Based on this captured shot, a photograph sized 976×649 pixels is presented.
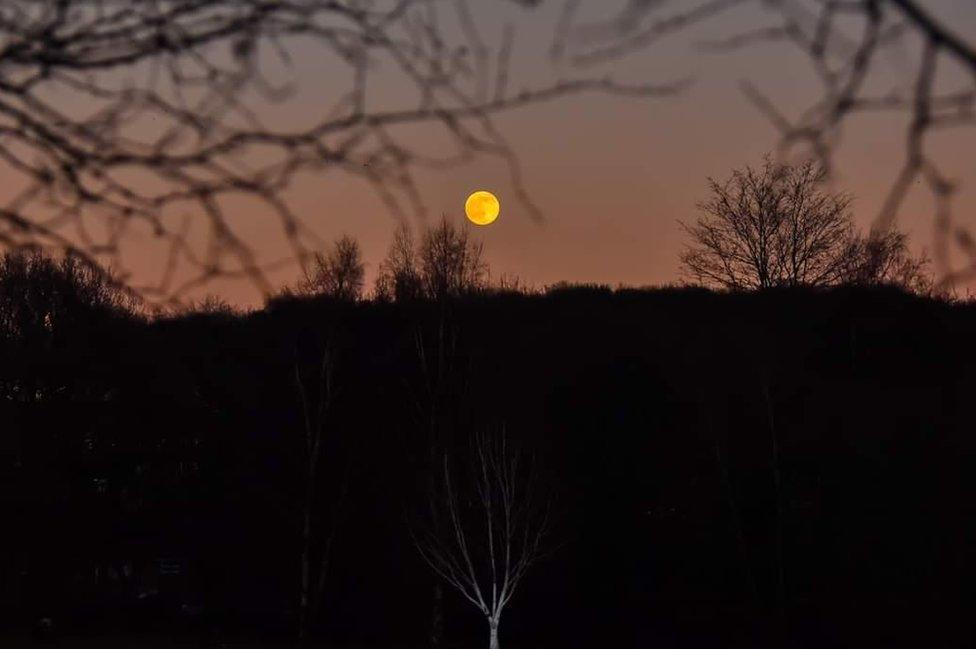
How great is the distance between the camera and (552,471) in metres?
35.4

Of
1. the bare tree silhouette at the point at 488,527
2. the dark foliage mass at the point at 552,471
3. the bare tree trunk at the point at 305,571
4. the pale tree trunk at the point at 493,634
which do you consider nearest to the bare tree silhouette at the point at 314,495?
the bare tree trunk at the point at 305,571

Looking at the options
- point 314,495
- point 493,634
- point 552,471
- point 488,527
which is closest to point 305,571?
point 314,495

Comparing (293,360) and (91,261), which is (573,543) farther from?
(91,261)

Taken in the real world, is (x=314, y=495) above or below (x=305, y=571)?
above

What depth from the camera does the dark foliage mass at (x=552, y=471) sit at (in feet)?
112

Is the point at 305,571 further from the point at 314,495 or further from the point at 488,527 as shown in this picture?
the point at 488,527

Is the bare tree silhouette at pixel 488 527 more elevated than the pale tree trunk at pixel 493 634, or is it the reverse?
the bare tree silhouette at pixel 488 527

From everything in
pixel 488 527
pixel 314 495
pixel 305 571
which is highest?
pixel 314 495

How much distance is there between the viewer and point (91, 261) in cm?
334

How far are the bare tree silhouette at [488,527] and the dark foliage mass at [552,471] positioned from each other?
70 cm

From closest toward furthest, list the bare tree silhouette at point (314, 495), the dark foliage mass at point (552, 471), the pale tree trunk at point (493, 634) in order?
the dark foliage mass at point (552, 471)
the pale tree trunk at point (493, 634)
the bare tree silhouette at point (314, 495)

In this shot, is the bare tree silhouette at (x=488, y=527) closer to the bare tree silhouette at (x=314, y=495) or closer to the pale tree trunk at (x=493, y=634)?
the pale tree trunk at (x=493, y=634)

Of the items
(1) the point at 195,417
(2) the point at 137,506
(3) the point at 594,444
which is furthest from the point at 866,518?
(2) the point at 137,506

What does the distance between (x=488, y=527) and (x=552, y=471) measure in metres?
2.92
